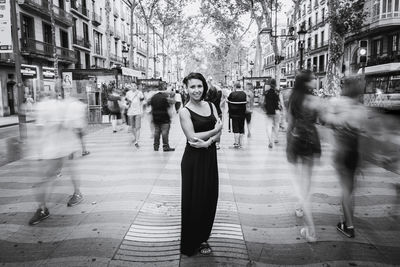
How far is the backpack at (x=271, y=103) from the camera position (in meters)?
9.40

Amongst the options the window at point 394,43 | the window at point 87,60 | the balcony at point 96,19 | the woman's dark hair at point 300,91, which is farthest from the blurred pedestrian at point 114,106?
the balcony at point 96,19

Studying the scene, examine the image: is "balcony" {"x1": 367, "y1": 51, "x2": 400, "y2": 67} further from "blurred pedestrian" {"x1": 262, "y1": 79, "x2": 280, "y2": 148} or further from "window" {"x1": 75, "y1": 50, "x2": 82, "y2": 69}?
"window" {"x1": 75, "y1": 50, "x2": 82, "y2": 69}

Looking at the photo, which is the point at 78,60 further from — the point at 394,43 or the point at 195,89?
the point at 195,89

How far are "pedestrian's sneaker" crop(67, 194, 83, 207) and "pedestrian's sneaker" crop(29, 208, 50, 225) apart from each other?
448mm

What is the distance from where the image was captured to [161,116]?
28.8 feet

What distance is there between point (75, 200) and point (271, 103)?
6107 mm

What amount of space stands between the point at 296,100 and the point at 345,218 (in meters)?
1.42

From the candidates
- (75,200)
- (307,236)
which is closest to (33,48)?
(75,200)

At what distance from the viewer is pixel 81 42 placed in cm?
3484

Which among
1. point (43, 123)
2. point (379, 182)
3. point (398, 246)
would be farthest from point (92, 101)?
point (398, 246)

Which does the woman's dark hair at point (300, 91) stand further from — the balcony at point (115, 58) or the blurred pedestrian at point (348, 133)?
the balcony at point (115, 58)

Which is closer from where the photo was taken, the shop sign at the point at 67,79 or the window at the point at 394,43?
the shop sign at the point at 67,79

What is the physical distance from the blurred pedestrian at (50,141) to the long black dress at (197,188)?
2.06 meters

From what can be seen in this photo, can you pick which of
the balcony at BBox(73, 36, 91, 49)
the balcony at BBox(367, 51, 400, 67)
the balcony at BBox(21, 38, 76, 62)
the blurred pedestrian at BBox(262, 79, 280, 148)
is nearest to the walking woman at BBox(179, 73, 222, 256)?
the blurred pedestrian at BBox(262, 79, 280, 148)
